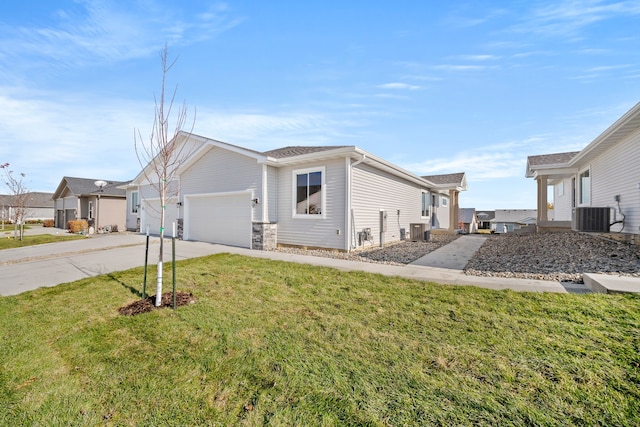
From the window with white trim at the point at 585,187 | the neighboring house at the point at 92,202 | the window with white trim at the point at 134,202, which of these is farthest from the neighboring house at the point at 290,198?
the neighboring house at the point at 92,202

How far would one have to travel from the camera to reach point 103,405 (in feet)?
7.29

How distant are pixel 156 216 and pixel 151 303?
14917 mm

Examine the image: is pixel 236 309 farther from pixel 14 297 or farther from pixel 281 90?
pixel 281 90

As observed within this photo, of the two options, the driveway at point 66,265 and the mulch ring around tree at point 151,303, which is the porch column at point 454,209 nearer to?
the driveway at point 66,265

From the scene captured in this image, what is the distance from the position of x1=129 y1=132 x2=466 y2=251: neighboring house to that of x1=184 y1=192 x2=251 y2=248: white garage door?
0.04 meters

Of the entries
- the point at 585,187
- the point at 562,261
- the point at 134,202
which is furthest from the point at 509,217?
the point at 134,202

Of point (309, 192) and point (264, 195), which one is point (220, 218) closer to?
point (264, 195)

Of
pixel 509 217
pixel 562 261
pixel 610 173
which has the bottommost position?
pixel 562 261

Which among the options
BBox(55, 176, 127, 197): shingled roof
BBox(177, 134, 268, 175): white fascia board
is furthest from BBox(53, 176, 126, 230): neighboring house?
BBox(177, 134, 268, 175): white fascia board

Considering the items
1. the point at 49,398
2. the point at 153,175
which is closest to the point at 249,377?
the point at 49,398

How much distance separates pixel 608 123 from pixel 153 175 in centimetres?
2179

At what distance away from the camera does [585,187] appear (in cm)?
1324

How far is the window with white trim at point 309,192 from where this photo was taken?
1012 centimetres

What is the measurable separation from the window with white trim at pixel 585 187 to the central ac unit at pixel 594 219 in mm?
4243
